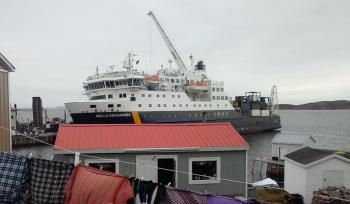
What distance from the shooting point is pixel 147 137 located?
13.0 metres

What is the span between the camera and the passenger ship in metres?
47.1

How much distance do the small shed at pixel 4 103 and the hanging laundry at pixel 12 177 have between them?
Result: 370 centimetres

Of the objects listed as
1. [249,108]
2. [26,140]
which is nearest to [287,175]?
[26,140]

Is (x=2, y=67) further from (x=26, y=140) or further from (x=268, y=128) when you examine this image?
(x=268, y=128)

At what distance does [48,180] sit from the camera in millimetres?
6484

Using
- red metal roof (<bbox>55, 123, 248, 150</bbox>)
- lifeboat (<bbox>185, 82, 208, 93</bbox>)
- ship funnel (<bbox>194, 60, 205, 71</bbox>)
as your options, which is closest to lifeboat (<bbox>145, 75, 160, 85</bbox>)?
lifeboat (<bbox>185, 82, 208, 93</bbox>)

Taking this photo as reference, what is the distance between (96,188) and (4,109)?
5.65 m

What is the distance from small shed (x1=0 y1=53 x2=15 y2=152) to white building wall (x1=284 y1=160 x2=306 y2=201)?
47.0 feet

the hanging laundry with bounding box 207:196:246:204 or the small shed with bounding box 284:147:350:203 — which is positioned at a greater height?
the hanging laundry with bounding box 207:196:246:204

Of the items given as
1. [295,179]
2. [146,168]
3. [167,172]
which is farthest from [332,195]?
[146,168]

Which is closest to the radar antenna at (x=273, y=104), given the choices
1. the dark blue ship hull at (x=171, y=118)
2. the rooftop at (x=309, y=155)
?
the dark blue ship hull at (x=171, y=118)

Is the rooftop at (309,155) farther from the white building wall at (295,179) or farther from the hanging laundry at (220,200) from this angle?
the hanging laundry at (220,200)

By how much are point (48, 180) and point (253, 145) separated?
165 feet

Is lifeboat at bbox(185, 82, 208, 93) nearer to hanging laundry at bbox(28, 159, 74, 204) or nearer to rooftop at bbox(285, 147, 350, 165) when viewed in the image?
rooftop at bbox(285, 147, 350, 165)
